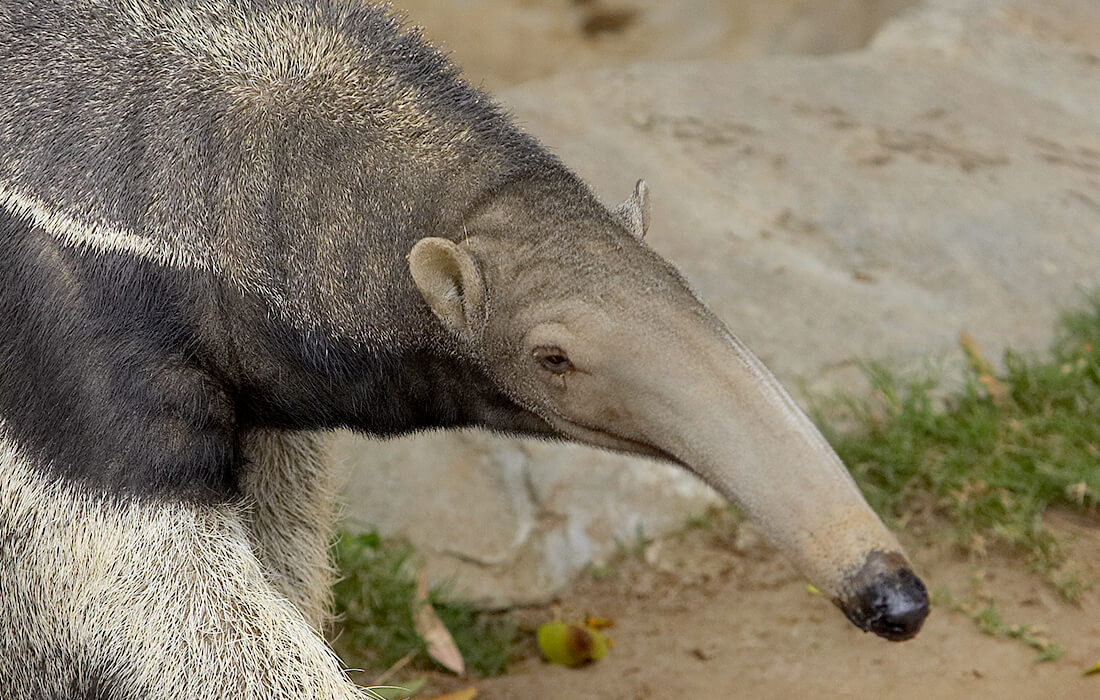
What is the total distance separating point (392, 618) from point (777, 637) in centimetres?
141

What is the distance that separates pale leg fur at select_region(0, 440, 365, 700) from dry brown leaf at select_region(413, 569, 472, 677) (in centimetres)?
189

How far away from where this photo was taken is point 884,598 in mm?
2506

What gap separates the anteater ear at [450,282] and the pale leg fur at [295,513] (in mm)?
953

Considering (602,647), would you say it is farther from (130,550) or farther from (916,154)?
(916,154)

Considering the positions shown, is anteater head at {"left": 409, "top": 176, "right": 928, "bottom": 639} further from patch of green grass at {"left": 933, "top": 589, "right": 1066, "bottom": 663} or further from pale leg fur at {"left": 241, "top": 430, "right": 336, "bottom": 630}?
patch of green grass at {"left": 933, "top": 589, "right": 1066, "bottom": 663}

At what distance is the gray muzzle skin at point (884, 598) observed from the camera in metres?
2.51

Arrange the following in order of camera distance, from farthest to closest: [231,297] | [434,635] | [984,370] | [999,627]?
[984,370], [434,635], [999,627], [231,297]

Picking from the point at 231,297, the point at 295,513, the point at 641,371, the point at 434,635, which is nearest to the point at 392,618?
the point at 434,635

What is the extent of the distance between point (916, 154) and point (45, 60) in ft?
17.5

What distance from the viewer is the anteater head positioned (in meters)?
2.54

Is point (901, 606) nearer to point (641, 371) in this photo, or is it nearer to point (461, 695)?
point (641, 371)

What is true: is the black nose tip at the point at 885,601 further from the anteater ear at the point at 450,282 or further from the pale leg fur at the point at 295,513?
the pale leg fur at the point at 295,513

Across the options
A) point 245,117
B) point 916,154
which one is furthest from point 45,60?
point 916,154

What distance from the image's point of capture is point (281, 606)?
3.12m
